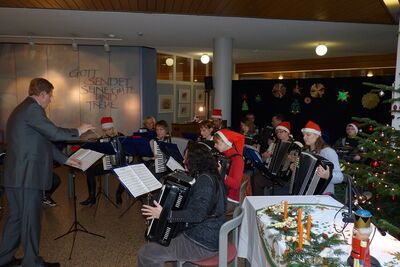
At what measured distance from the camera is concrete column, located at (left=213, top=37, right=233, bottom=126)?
7.37m

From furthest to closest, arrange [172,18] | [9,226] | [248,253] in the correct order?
[172,18]
[9,226]
[248,253]

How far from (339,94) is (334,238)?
340 inches

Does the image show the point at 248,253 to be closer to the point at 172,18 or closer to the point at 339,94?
the point at 172,18

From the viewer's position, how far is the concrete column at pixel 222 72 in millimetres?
7371

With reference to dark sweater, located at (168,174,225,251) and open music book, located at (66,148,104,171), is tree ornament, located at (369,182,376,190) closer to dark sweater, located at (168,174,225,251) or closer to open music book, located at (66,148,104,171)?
dark sweater, located at (168,174,225,251)

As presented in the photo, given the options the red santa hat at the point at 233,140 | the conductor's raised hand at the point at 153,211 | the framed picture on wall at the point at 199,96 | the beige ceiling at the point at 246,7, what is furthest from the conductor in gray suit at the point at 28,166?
the framed picture on wall at the point at 199,96

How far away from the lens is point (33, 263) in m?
3.14

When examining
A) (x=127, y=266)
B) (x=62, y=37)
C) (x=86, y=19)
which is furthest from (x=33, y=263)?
(x=62, y=37)

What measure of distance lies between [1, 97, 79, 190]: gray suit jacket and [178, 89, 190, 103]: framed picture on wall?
8143mm

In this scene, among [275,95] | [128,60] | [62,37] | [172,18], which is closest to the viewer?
[172,18]

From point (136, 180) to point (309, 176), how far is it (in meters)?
1.66

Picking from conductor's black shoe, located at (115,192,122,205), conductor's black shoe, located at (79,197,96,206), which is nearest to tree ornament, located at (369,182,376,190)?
conductor's black shoe, located at (115,192,122,205)

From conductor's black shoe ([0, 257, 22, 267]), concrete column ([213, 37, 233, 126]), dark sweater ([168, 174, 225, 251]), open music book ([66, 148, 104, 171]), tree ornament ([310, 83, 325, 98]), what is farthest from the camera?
tree ornament ([310, 83, 325, 98])

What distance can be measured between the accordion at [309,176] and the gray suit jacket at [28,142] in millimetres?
2265
